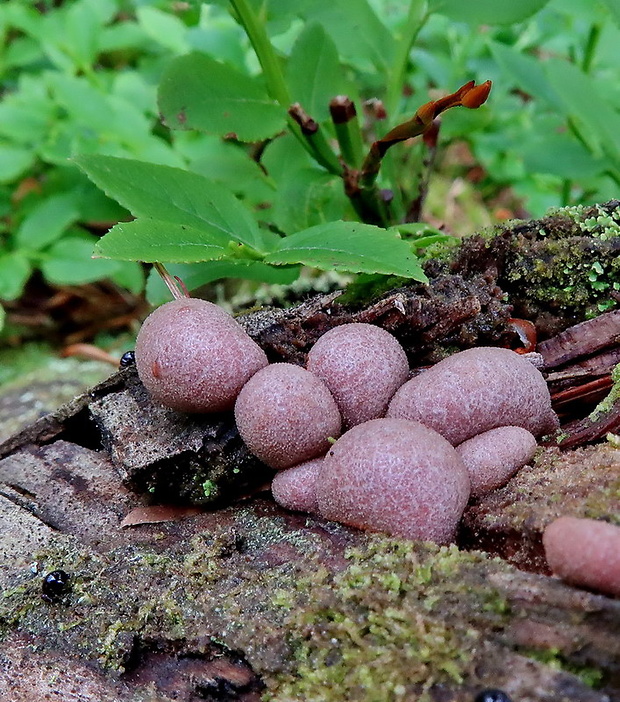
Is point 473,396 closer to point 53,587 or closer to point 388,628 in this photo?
point 388,628

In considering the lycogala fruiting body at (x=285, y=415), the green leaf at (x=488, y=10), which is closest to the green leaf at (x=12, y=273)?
the lycogala fruiting body at (x=285, y=415)

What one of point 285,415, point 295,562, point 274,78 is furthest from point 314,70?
point 295,562

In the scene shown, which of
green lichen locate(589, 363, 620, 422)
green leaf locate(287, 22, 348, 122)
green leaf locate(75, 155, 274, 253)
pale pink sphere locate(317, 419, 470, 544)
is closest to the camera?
pale pink sphere locate(317, 419, 470, 544)

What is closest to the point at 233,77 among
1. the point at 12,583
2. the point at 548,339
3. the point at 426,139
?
the point at 426,139

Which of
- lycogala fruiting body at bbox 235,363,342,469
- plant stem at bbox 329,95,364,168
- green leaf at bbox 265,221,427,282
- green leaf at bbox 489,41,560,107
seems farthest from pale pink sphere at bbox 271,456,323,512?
green leaf at bbox 489,41,560,107

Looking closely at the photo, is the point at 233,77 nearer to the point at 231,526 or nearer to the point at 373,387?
the point at 373,387

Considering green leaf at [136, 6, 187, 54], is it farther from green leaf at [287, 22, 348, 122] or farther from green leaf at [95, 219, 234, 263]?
green leaf at [95, 219, 234, 263]
